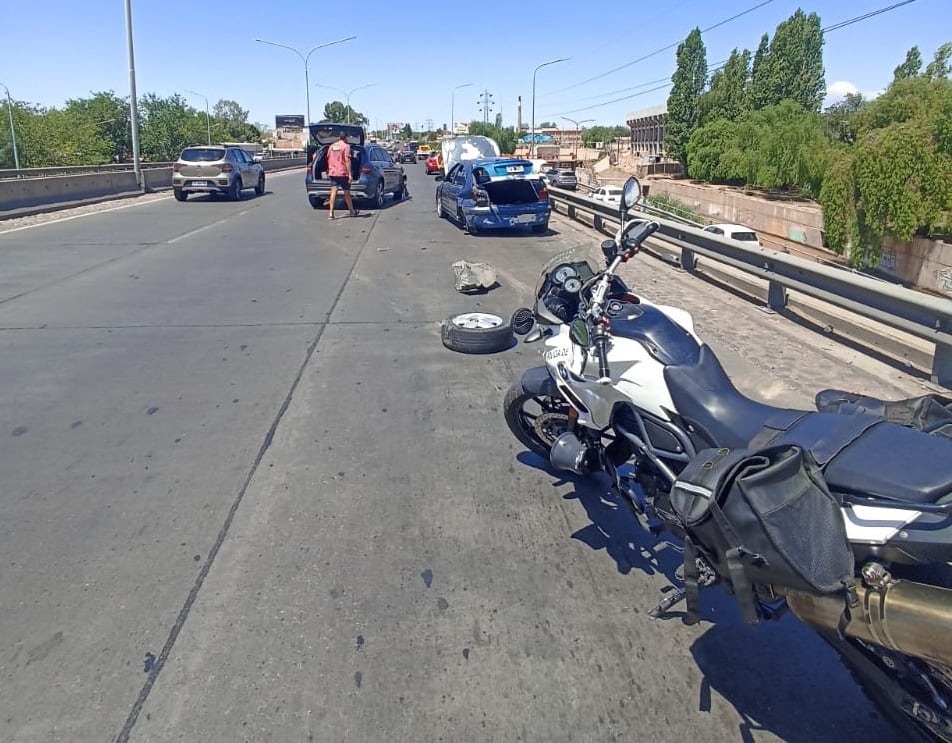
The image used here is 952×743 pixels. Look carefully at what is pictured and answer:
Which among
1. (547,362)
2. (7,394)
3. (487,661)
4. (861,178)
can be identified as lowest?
(487,661)

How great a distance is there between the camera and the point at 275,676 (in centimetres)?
289

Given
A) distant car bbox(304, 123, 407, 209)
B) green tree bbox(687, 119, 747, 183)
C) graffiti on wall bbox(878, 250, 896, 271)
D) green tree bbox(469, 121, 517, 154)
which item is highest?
green tree bbox(469, 121, 517, 154)

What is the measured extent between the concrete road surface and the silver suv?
1696 centimetres

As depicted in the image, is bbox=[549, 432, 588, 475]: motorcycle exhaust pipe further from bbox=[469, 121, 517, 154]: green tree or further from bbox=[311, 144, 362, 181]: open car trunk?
bbox=[469, 121, 517, 154]: green tree

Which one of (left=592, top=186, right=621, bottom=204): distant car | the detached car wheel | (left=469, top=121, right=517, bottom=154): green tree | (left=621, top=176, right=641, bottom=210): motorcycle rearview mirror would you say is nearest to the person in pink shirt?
(left=592, top=186, right=621, bottom=204): distant car

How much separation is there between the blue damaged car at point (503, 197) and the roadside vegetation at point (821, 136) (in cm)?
2414

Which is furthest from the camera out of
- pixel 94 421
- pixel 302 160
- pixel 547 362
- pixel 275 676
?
pixel 302 160

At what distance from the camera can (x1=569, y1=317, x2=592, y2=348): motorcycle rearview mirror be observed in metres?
3.48

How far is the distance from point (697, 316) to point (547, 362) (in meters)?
4.90

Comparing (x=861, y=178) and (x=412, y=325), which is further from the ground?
(x=861, y=178)

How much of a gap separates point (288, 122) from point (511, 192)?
117 metres

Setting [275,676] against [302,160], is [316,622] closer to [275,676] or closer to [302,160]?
[275,676]

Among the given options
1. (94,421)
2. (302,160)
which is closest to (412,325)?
(94,421)

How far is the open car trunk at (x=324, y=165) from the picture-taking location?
800 inches
